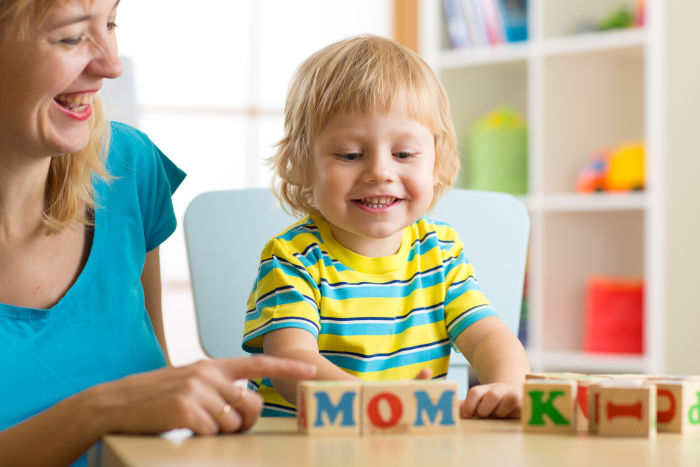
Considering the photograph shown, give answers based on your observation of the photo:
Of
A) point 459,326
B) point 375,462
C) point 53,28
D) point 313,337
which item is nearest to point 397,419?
point 375,462

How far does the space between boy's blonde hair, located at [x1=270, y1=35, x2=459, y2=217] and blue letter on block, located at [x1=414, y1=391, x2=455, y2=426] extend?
1.73 feet

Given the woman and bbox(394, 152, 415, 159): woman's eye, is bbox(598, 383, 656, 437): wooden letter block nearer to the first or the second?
the woman

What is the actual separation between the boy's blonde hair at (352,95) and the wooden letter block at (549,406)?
0.52m

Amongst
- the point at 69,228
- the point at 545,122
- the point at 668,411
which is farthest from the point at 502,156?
the point at 668,411

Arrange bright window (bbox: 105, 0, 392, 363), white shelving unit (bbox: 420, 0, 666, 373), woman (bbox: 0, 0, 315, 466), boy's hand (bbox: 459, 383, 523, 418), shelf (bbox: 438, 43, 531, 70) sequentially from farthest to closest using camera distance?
bright window (bbox: 105, 0, 392, 363) → shelf (bbox: 438, 43, 531, 70) → white shelving unit (bbox: 420, 0, 666, 373) → woman (bbox: 0, 0, 315, 466) → boy's hand (bbox: 459, 383, 523, 418)

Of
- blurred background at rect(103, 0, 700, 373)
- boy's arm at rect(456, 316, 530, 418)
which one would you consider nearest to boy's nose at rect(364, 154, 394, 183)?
boy's arm at rect(456, 316, 530, 418)

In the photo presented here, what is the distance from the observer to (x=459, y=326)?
114 cm

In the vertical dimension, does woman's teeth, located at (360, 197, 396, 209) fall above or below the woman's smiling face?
below

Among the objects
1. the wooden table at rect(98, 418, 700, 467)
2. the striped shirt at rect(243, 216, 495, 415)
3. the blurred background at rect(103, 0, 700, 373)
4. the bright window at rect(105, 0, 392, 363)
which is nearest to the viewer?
the wooden table at rect(98, 418, 700, 467)

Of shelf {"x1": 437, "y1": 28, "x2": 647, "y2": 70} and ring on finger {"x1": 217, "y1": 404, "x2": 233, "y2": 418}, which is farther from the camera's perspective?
shelf {"x1": 437, "y1": 28, "x2": 647, "y2": 70}

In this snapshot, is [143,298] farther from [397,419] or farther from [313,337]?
[397,419]

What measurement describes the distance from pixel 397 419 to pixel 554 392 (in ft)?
0.44

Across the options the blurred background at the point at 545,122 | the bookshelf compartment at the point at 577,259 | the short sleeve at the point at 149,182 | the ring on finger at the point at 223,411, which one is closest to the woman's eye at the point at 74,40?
the short sleeve at the point at 149,182

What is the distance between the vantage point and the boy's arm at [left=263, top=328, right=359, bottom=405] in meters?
0.94
